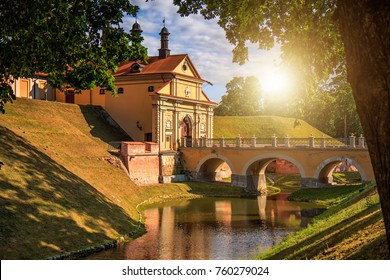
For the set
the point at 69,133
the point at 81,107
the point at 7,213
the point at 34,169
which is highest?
the point at 81,107

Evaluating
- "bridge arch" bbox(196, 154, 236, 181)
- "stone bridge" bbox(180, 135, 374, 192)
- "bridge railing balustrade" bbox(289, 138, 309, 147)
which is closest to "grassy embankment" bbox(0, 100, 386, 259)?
"stone bridge" bbox(180, 135, 374, 192)

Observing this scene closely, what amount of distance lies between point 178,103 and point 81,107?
1067 cm

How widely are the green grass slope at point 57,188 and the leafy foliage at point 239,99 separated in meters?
40.0

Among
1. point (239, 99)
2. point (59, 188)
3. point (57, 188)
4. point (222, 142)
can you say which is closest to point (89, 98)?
point (222, 142)

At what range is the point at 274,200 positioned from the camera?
39.6 m

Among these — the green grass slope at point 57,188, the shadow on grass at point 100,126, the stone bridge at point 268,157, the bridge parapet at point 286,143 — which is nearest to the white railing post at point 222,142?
the bridge parapet at point 286,143

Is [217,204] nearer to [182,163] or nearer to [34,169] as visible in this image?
[182,163]

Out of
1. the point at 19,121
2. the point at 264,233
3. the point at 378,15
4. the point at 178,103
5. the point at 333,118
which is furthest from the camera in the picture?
the point at 333,118

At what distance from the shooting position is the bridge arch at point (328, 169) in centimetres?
3753

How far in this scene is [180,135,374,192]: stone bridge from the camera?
38500 mm

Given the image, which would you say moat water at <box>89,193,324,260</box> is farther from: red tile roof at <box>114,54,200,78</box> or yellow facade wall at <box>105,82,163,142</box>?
red tile roof at <box>114,54,200,78</box>

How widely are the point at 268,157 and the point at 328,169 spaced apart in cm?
582
